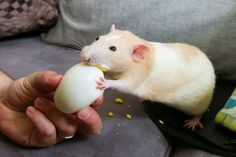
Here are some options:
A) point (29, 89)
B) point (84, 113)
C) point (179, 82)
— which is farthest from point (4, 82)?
point (179, 82)

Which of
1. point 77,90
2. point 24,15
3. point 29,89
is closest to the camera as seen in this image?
point 77,90

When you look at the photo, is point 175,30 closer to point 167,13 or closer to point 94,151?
point 167,13

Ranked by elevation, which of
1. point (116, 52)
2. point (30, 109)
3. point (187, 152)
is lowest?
point (187, 152)

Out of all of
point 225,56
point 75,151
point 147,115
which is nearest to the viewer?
point 75,151

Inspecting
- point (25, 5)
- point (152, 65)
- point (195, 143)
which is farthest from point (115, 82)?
point (25, 5)

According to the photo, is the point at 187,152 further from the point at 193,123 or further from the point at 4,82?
the point at 4,82

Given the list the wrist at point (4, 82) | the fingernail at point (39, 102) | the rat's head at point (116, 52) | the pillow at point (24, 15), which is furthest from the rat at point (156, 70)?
the pillow at point (24, 15)

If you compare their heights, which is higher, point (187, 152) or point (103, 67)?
point (103, 67)
